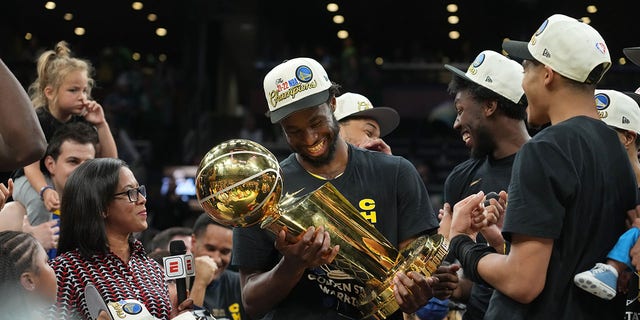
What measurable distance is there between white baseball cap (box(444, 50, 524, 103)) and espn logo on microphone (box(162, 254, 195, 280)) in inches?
61.3

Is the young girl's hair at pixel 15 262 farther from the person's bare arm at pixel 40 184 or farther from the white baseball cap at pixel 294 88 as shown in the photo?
the person's bare arm at pixel 40 184

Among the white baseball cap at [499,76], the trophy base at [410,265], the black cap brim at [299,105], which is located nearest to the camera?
the trophy base at [410,265]

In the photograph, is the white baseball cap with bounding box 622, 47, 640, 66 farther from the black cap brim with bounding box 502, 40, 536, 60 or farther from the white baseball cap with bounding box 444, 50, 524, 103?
the black cap brim with bounding box 502, 40, 536, 60

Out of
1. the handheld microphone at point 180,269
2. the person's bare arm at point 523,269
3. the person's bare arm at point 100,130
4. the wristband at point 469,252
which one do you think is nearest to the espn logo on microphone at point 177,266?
the handheld microphone at point 180,269

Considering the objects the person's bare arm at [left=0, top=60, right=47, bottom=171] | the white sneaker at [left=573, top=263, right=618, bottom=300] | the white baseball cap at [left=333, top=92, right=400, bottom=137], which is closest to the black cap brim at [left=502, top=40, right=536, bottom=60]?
the white sneaker at [left=573, top=263, right=618, bottom=300]

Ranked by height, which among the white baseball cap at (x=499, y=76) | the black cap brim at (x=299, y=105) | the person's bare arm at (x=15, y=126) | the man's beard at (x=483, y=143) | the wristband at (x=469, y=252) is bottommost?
the man's beard at (x=483, y=143)

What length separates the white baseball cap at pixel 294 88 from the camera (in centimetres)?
393

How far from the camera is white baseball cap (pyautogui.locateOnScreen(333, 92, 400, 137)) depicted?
5.57 m

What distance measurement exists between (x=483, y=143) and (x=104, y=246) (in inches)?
69.9

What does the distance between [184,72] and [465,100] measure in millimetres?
13112

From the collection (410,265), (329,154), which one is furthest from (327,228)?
(329,154)

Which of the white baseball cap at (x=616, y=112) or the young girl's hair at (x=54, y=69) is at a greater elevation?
the white baseball cap at (x=616, y=112)

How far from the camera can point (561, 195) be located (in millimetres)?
3340

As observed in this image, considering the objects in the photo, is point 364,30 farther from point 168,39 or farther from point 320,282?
point 320,282
